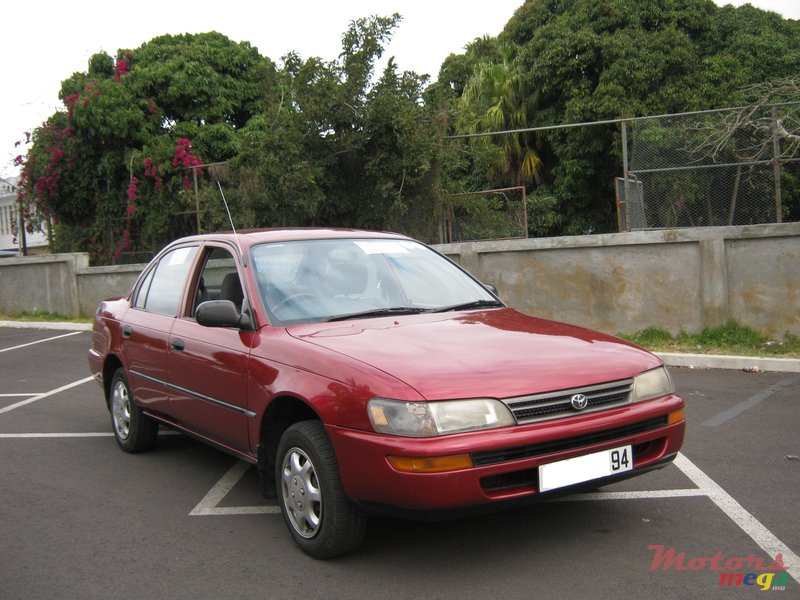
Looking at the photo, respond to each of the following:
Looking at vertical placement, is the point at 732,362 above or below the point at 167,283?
below

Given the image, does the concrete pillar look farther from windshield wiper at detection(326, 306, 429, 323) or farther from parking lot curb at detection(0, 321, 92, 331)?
parking lot curb at detection(0, 321, 92, 331)

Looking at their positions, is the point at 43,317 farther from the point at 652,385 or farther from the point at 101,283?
the point at 652,385

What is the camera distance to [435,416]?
321 cm

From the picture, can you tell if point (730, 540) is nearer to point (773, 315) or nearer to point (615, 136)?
point (773, 315)

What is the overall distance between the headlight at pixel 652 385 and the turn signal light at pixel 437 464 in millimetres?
987

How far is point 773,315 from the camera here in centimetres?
947

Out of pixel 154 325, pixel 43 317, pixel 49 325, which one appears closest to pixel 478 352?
pixel 154 325

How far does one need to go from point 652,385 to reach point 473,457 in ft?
3.63

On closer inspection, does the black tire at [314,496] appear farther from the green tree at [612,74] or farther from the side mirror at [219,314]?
the green tree at [612,74]

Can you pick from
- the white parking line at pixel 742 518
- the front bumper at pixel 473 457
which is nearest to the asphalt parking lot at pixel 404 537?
the white parking line at pixel 742 518

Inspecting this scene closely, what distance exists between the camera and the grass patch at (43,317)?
15989 millimetres

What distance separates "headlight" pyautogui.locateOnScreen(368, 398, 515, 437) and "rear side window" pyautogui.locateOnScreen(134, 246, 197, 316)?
2368 millimetres

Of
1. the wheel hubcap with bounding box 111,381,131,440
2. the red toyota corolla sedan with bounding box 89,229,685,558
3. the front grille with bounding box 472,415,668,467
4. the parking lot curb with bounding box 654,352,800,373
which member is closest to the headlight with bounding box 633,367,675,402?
the red toyota corolla sedan with bounding box 89,229,685,558

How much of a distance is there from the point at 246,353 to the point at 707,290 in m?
7.31
